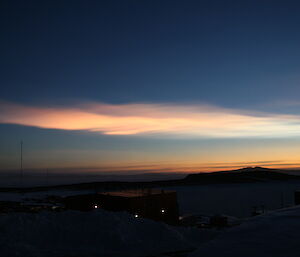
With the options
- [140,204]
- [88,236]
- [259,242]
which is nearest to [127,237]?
[88,236]

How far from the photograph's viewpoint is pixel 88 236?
7930mm

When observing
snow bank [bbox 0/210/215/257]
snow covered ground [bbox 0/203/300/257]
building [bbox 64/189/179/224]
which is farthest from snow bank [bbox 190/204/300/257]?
building [bbox 64/189/179/224]

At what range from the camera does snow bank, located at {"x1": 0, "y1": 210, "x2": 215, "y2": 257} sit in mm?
6883

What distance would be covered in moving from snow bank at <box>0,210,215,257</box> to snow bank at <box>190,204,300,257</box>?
1.28 meters

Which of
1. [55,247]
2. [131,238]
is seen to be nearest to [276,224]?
[131,238]

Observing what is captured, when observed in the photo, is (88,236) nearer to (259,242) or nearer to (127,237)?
(127,237)

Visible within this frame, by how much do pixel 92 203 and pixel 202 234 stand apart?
875 inches

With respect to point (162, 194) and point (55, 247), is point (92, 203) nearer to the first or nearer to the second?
point (162, 194)

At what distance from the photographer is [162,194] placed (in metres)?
28.5

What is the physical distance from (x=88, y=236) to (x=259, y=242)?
4451 millimetres

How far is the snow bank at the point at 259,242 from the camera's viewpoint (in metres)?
5.45

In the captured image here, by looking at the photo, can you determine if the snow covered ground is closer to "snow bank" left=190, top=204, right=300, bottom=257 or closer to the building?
"snow bank" left=190, top=204, right=300, bottom=257

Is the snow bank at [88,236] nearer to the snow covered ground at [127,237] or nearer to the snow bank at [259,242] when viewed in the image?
the snow covered ground at [127,237]

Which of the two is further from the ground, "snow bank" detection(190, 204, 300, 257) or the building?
"snow bank" detection(190, 204, 300, 257)
